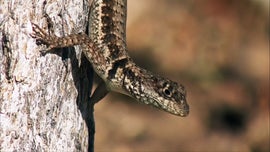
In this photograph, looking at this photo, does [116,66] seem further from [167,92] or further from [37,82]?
[37,82]

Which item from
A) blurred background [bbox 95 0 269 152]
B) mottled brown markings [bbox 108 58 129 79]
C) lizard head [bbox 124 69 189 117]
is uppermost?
mottled brown markings [bbox 108 58 129 79]

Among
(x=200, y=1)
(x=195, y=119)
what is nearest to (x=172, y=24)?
(x=200, y=1)

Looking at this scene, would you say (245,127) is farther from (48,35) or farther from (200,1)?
(48,35)

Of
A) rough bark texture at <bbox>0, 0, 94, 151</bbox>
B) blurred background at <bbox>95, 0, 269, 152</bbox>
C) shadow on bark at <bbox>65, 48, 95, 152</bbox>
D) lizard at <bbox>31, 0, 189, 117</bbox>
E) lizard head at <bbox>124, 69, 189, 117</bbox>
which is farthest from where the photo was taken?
blurred background at <bbox>95, 0, 269, 152</bbox>

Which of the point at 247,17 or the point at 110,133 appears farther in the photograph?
the point at 247,17

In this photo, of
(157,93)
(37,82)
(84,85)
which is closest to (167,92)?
(157,93)

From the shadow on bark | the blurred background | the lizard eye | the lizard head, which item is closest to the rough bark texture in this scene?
the shadow on bark

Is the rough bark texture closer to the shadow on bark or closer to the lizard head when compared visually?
the shadow on bark
